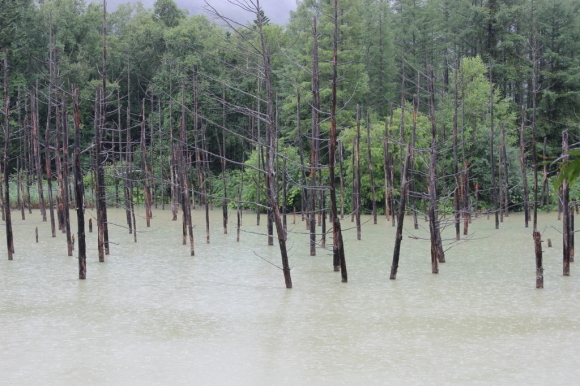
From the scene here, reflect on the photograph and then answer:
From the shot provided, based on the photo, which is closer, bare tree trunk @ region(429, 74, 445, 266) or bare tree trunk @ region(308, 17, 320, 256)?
bare tree trunk @ region(308, 17, 320, 256)

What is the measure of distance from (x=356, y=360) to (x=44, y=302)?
6.91 meters

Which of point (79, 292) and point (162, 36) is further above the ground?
point (162, 36)

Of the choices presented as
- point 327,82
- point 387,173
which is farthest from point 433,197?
point 327,82

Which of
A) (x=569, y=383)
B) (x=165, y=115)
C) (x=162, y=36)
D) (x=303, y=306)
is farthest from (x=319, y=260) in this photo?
(x=162, y=36)

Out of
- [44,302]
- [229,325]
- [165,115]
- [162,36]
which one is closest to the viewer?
[229,325]

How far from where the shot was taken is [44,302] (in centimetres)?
1386

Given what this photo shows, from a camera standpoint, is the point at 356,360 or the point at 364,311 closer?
the point at 356,360

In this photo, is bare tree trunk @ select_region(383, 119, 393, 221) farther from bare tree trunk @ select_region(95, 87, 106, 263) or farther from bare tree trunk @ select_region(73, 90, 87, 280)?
bare tree trunk @ select_region(73, 90, 87, 280)

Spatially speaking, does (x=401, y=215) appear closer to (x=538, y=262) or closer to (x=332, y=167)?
(x=332, y=167)

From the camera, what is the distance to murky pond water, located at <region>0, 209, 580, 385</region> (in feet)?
30.9

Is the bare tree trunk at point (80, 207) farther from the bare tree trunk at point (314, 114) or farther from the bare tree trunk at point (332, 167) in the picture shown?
the bare tree trunk at point (332, 167)

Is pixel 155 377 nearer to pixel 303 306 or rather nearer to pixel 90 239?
pixel 303 306

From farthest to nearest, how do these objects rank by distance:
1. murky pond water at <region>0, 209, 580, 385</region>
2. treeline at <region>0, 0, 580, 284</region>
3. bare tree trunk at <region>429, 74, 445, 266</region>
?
treeline at <region>0, 0, 580, 284</region> < bare tree trunk at <region>429, 74, 445, 266</region> < murky pond water at <region>0, 209, 580, 385</region>

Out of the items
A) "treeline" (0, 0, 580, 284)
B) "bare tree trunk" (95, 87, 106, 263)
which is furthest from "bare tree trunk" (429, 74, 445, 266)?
"treeline" (0, 0, 580, 284)
